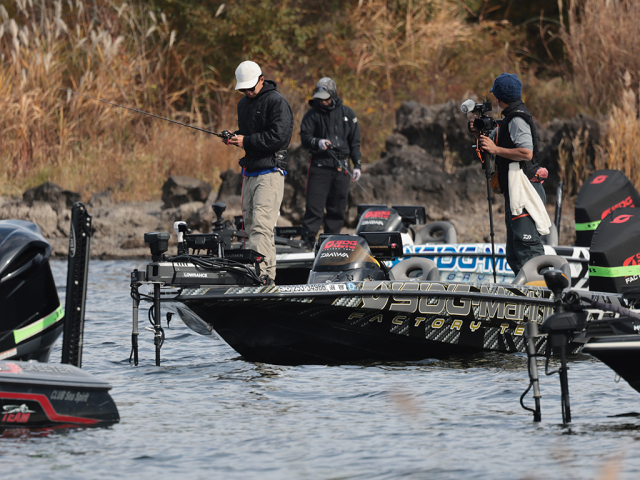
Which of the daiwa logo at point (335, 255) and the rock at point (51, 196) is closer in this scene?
the daiwa logo at point (335, 255)

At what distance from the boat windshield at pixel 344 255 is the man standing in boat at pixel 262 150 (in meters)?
0.99

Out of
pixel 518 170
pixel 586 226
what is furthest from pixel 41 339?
pixel 586 226

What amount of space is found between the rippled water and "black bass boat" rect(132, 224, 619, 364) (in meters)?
0.14

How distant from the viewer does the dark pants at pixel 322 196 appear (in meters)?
11.9

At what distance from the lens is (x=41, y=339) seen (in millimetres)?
5570

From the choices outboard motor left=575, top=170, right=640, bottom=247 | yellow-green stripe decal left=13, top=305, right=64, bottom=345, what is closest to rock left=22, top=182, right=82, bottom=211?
outboard motor left=575, top=170, right=640, bottom=247

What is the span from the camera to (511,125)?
26.9ft

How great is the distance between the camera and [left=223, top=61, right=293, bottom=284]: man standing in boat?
8.92 m

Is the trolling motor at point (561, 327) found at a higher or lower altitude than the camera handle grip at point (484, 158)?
lower

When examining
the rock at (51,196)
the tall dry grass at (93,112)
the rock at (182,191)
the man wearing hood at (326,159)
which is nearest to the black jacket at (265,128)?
the man wearing hood at (326,159)

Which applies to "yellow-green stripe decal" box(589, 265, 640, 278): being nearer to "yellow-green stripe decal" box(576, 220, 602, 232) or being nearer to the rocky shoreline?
"yellow-green stripe decal" box(576, 220, 602, 232)

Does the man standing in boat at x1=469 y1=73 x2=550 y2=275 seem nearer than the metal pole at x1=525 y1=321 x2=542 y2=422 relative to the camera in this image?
No

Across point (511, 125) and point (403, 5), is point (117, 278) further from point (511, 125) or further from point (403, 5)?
point (403, 5)

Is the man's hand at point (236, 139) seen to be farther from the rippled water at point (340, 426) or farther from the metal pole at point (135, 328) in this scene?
the metal pole at point (135, 328)
